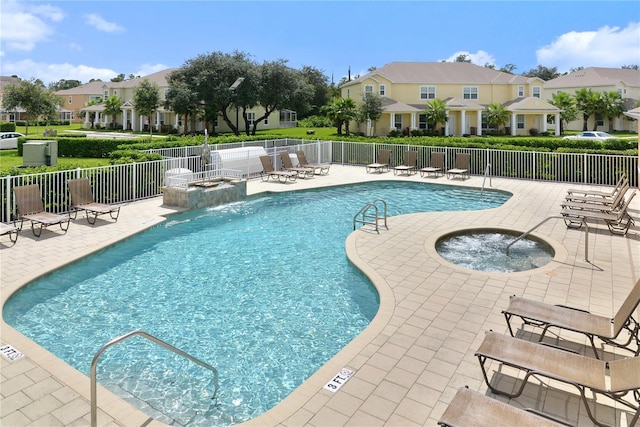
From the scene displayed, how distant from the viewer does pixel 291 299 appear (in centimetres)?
709

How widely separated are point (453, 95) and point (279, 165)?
95.2ft

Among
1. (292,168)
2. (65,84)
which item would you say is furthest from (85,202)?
(65,84)

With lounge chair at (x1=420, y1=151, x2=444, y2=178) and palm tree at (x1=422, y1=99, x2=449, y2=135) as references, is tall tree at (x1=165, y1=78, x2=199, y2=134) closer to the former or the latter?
palm tree at (x1=422, y1=99, x2=449, y2=135)

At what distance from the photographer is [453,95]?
43469 mm

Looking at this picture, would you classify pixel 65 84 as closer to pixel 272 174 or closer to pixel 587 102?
pixel 587 102

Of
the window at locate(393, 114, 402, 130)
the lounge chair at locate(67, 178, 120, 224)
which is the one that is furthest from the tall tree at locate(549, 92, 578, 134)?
the lounge chair at locate(67, 178, 120, 224)

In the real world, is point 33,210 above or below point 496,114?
below

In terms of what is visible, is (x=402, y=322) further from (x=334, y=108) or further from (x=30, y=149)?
(x=334, y=108)

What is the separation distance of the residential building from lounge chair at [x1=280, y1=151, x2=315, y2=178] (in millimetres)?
42576

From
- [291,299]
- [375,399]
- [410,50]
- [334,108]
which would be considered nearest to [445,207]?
[291,299]

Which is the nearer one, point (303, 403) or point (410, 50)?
point (303, 403)

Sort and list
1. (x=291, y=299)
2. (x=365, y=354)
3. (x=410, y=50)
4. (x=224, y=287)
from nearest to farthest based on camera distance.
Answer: (x=365, y=354)
(x=291, y=299)
(x=224, y=287)
(x=410, y=50)

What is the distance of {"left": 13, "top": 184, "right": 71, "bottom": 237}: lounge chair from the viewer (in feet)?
32.6

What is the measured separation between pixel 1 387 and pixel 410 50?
56.4 m
